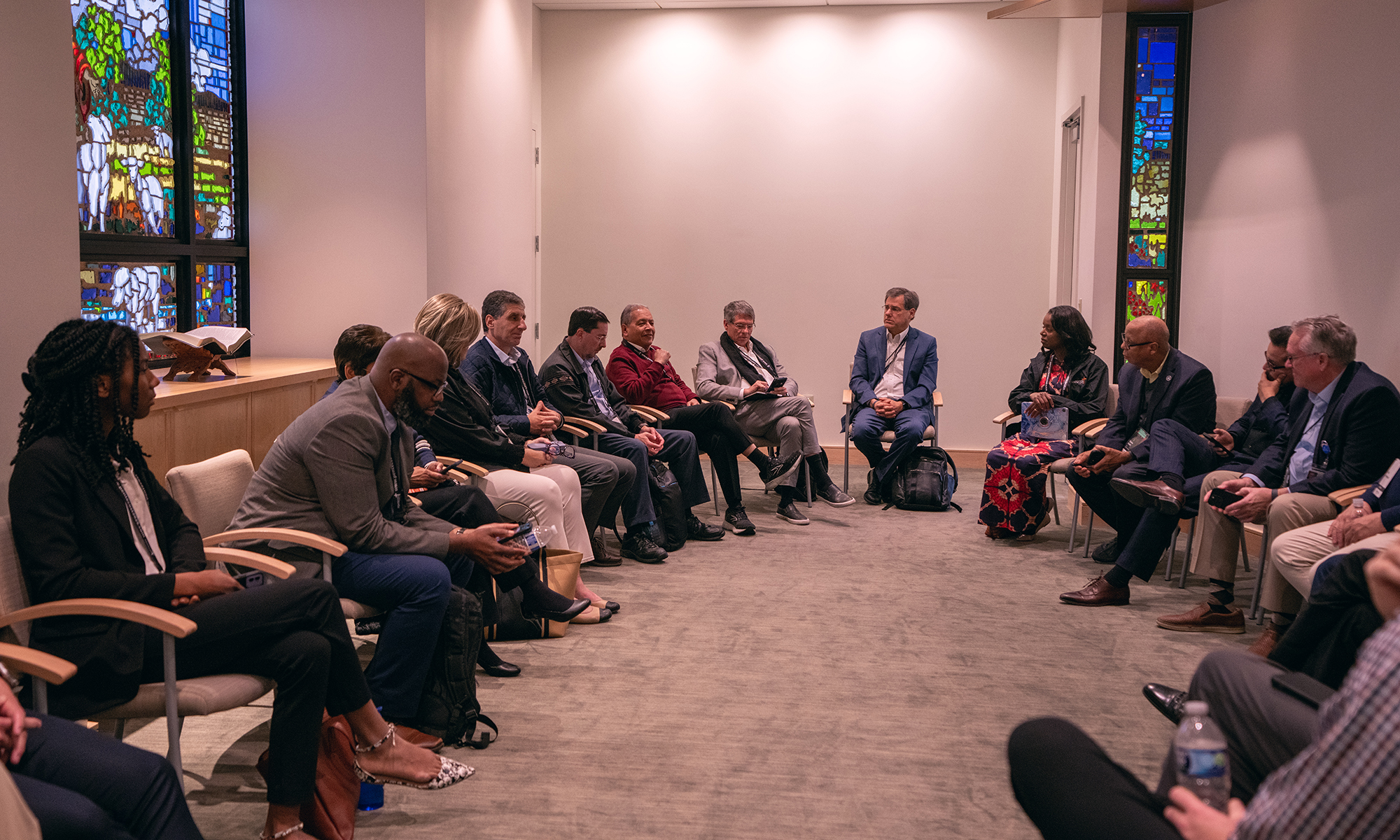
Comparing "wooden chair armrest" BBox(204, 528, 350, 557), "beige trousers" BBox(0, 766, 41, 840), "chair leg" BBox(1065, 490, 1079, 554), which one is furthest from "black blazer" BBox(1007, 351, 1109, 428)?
"beige trousers" BBox(0, 766, 41, 840)

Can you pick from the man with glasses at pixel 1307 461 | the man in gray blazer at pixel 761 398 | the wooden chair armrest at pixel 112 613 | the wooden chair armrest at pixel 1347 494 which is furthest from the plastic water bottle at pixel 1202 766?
the man in gray blazer at pixel 761 398

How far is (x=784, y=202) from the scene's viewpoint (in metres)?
8.48

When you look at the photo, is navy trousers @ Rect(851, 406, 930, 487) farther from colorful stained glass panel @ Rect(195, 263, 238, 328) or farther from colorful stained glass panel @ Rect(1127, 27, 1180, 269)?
colorful stained glass panel @ Rect(195, 263, 238, 328)

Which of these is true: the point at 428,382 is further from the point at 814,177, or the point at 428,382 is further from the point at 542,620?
the point at 814,177

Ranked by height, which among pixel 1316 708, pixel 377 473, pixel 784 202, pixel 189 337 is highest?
pixel 784 202

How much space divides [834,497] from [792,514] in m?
0.53

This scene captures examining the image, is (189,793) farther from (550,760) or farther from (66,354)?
→ (66,354)

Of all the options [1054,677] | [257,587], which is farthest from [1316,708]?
[257,587]

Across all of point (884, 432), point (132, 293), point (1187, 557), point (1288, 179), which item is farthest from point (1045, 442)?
point (132, 293)

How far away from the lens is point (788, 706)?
3527 mm

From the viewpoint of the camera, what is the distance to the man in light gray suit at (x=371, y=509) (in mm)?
3105

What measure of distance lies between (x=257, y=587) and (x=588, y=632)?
1874 mm

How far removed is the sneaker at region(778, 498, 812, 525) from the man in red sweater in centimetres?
3

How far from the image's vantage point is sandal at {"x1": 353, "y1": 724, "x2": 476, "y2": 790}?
282cm
